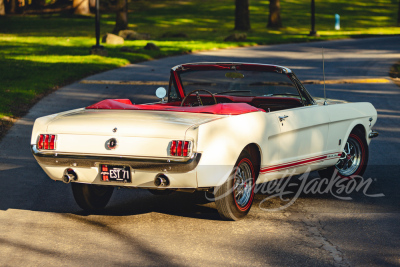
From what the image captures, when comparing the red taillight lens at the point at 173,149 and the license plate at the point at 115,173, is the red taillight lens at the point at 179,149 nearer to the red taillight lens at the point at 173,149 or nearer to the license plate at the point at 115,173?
the red taillight lens at the point at 173,149

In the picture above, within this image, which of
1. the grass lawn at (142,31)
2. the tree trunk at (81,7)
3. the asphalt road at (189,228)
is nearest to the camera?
the asphalt road at (189,228)

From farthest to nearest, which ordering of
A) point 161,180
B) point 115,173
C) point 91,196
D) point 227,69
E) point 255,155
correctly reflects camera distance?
point 227,69 < point 91,196 < point 255,155 < point 115,173 < point 161,180

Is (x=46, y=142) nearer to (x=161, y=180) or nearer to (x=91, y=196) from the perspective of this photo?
(x=91, y=196)

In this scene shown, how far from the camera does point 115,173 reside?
5875 millimetres

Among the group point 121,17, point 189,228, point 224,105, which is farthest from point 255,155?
point 121,17

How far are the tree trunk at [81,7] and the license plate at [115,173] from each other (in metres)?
49.7

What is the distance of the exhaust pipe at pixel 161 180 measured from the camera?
5742 millimetres

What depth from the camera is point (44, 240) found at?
5684 millimetres

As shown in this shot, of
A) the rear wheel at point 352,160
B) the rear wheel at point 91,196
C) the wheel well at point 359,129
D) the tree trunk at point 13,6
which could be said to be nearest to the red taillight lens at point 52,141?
the rear wheel at point 91,196

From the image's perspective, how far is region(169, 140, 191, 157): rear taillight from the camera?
5.62 metres

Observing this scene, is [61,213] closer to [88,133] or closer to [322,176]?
[88,133]

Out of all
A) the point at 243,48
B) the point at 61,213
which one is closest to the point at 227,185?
the point at 61,213

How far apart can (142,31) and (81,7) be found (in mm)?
14392

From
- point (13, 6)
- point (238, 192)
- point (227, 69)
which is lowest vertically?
point (238, 192)
